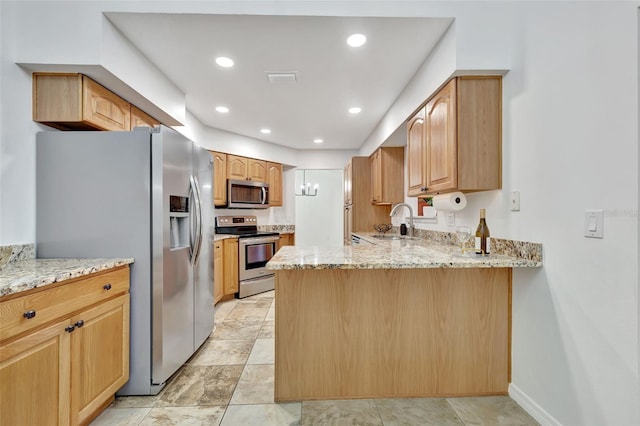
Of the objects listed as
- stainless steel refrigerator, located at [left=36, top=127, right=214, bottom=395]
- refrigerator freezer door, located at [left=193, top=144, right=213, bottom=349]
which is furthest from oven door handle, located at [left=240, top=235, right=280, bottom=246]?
stainless steel refrigerator, located at [left=36, top=127, right=214, bottom=395]

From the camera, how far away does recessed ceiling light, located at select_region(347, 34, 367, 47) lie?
1936 mm

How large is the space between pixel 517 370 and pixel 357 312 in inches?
39.8

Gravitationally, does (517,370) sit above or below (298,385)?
above

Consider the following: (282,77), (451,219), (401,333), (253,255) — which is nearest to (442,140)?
(451,219)

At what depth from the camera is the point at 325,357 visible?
1781mm

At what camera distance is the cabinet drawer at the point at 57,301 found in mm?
1117

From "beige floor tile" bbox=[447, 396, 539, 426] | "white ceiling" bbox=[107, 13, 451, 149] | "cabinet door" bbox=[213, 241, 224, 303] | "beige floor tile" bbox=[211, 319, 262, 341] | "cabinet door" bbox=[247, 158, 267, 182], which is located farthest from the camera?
"cabinet door" bbox=[247, 158, 267, 182]

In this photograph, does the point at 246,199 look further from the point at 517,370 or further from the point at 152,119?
the point at 517,370

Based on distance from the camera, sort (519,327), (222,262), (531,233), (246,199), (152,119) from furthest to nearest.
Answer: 1. (246,199)
2. (222,262)
3. (152,119)
4. (519,327)
5. (531,233)

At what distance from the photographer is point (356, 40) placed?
1.98 meters

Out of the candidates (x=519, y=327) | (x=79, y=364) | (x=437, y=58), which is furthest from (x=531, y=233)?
(x=79, y=364)

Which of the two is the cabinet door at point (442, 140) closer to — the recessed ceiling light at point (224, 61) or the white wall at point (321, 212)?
the recessed ceiling light at point (224, 61)

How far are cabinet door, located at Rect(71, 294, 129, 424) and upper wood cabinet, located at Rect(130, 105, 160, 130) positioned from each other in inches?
57.3

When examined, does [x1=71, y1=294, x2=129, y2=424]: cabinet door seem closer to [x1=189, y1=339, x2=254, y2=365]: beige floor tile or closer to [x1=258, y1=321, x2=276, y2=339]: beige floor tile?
[x1=189, y1=339, x2=254, y2=365]: beige floor tile
